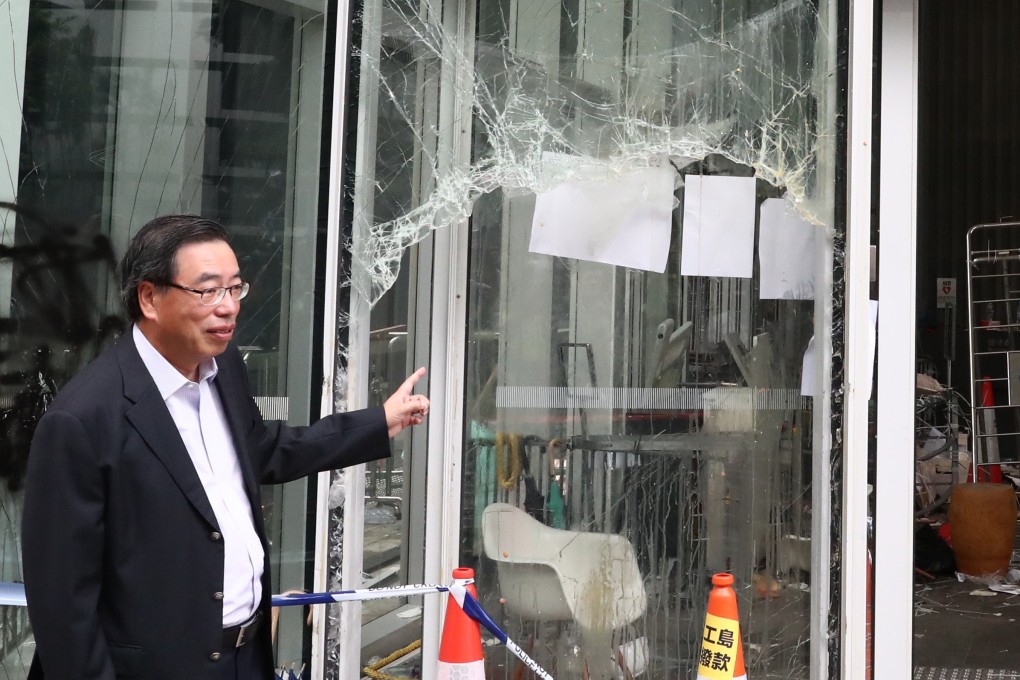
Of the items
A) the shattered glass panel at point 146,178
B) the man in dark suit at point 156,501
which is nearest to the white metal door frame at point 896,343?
the shattered glass panel at point 146,178

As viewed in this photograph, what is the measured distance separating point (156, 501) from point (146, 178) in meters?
1.80

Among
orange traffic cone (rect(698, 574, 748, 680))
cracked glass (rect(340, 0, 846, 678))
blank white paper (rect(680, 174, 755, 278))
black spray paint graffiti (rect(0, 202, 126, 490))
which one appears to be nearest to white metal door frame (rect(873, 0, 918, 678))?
cracked glass (rect(340, 0, 846, 678))

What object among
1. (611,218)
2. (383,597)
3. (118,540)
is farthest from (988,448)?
(118,540)

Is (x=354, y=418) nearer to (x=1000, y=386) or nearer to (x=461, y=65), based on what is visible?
(x=461, y=65)

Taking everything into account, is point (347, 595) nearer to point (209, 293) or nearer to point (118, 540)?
point (118, 540)

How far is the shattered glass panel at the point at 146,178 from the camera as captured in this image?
3232mm

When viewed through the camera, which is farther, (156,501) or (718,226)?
(718,226)

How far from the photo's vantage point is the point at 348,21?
A: 3.03 metres

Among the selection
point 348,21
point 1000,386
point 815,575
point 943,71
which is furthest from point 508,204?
point 943,71

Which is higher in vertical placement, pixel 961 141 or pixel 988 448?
pixel 961 141

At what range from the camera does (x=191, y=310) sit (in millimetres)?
1892

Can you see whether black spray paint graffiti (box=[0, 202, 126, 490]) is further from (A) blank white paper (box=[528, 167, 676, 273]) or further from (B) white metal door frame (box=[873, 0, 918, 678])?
(B) white metal door frame (box=[873, 0, 918, 678])

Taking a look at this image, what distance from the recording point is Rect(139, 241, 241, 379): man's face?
1.89 m

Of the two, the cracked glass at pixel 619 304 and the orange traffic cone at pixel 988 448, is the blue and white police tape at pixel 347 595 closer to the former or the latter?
the cracked glass at pixel 619 304
